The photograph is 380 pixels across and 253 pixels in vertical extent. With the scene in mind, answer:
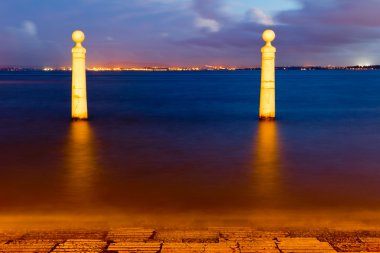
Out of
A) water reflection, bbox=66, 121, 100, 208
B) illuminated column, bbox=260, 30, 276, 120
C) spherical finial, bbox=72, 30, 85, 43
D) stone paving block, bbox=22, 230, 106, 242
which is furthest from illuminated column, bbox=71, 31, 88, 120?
stone paving block, bbox=22, 230, 106, 242

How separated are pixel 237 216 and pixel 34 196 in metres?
2.50

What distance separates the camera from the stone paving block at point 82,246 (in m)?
3.60

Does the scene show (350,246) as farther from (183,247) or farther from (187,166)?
(187,166)

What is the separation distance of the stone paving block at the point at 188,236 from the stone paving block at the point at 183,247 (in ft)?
0.92

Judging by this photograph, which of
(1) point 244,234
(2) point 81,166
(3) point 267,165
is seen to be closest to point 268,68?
(3) point 267,165

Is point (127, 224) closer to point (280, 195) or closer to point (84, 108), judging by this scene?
point (280, 195)

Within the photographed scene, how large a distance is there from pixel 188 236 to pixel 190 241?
142 mm

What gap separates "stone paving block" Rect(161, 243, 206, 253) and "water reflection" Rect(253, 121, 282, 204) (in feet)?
7.85

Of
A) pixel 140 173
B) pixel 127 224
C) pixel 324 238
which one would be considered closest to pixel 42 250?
pixel 127 224

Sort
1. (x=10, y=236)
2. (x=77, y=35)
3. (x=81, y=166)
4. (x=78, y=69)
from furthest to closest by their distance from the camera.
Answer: (x=78, y=69), (x=77, y=35), (x=81, y=166), (x=10, y=236)

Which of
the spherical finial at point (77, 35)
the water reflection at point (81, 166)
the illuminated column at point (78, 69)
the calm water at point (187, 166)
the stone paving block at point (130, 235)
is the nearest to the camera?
the stone paving block at point (130, 235)

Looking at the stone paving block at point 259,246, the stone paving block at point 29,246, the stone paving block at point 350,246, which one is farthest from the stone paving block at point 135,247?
the stone paving block at point 350,246

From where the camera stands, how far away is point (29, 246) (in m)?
3.70

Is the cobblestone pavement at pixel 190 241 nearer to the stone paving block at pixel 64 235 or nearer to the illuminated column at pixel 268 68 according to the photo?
the stone paving block at pixel 64 235
